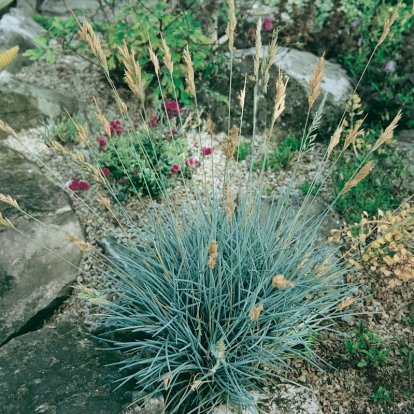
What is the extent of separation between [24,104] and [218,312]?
3.00m

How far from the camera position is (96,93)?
185 inches

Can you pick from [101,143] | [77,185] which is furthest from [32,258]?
[101,143]

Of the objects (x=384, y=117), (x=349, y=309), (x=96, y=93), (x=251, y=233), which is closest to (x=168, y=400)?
(x=251, y=233)

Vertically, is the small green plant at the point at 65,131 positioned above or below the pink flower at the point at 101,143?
below

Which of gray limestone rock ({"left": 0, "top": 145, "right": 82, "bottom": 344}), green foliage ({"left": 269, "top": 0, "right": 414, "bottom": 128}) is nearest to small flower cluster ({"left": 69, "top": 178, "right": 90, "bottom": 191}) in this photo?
gray limestone rock ({"left": 0, "top": 145, "right": 82, "bottom": 344})

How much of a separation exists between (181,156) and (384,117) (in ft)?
5.68

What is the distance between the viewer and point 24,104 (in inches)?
165

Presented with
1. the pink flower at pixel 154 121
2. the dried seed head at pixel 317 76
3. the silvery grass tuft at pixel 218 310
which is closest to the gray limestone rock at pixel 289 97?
the pink flower at pixel 154 121

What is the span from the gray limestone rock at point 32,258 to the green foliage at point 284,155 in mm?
1596

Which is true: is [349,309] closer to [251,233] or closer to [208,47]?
[251,233]

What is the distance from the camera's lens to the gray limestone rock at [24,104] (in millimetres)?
4145

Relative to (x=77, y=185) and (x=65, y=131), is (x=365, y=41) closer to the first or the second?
(x=65, y=131)

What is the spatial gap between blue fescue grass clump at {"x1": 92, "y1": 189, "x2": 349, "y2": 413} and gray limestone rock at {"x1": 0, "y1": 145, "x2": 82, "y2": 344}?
2.14ft

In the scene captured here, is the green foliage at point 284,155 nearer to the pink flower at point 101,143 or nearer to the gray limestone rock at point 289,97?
the gray limestone rock at point 289,97
